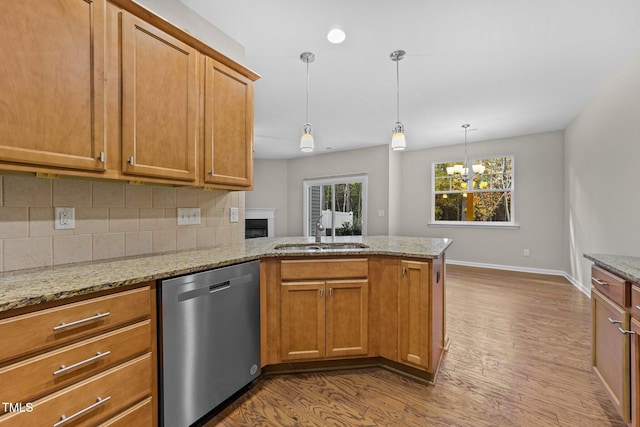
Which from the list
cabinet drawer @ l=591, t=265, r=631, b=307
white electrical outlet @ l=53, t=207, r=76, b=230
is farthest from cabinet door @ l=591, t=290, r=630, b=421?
white electrical outlet @ l=53, t=207, r=76, b=230

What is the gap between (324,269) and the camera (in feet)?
6.47

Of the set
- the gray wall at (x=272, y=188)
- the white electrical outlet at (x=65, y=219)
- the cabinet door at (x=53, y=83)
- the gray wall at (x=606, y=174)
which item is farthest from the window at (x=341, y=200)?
the cabinet door at (x=53, y=83)

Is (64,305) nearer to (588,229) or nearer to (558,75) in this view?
(558,75)

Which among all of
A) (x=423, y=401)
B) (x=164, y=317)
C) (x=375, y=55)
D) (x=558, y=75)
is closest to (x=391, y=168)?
(x=558, y=75)

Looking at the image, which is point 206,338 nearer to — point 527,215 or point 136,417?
point 136,417

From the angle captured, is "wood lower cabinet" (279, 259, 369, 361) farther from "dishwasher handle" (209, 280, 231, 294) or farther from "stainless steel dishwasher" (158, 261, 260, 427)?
"dishwasher handle" (209, 280, 231, 294)

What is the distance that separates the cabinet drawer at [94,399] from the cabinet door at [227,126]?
114 cm

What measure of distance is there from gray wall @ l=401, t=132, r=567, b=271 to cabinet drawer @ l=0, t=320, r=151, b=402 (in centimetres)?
582

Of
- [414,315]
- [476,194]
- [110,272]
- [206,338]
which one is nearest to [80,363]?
[110,272]

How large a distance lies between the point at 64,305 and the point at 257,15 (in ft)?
6.85

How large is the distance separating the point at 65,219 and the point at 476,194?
20.2 ft

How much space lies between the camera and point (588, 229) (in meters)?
3.69

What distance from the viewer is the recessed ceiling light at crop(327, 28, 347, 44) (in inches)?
86.8

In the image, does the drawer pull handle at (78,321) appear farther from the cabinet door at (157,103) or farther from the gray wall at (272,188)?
the gray wall at (272,188)
